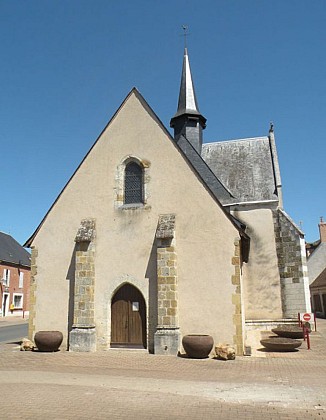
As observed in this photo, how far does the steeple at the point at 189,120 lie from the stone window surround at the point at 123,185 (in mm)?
8079

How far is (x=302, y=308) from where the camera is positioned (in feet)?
55.2

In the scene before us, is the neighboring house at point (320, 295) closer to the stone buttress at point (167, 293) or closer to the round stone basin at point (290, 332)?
the round stone basin at point (290, 332)

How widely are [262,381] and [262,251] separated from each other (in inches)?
416

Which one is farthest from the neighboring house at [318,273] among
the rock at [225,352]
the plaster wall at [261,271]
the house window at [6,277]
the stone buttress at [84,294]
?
the house window at [6,277]

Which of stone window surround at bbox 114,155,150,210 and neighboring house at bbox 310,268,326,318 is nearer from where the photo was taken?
stone window surround at bbox 114,155,150,210

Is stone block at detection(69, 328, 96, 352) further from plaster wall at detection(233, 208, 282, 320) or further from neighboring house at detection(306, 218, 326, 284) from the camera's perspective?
neighboring house at detection(306, 218, 326, 284)

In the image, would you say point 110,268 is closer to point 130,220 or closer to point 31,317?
point 130,220

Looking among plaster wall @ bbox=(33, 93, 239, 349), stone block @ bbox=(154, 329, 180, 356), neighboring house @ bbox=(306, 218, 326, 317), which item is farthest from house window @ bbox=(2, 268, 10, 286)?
neighboring house @ bbox=(306, 218, 326, 317)

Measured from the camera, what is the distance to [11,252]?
37875 mm

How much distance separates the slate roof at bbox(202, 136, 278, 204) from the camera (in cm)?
1909

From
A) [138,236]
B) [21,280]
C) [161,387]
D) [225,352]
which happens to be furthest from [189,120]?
[21,280]

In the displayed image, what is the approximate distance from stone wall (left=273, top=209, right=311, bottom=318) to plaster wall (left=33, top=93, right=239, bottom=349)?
663 cm

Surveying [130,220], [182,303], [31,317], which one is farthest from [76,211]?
[182,303]

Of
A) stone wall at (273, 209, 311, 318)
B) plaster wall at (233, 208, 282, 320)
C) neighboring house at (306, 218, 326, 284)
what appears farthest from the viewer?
neighboring house at (306, 218, 326, 284)
